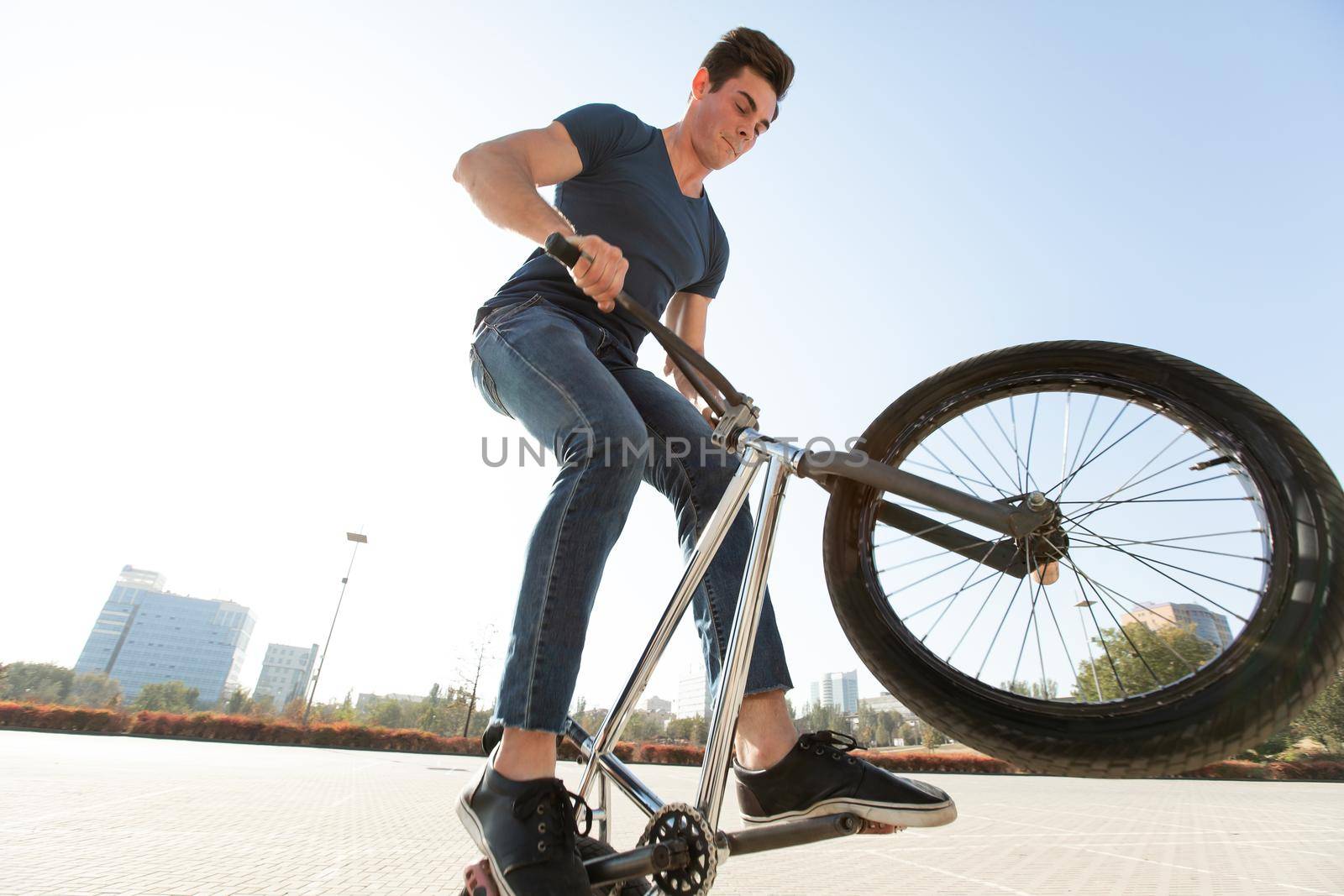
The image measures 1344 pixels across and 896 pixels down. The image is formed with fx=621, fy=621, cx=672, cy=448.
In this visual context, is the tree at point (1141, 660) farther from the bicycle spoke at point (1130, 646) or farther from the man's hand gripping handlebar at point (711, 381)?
the man's hand gripping handlebar at point (711, 381)

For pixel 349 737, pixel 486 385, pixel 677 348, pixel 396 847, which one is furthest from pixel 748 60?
pixel 349 737

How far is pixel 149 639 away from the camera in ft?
378

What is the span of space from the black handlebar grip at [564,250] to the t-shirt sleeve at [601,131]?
683mm

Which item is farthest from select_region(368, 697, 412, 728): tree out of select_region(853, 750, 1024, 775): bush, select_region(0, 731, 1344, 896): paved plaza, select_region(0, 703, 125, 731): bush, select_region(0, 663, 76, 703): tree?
select_region(0, 731, 1344, 896): paved plaza

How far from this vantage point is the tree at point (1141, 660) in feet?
4.46

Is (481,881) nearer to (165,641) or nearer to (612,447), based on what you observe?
(612,447)

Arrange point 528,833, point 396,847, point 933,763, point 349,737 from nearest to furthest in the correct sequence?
point 528,833
point 396,847
point 349,737
point 933,763

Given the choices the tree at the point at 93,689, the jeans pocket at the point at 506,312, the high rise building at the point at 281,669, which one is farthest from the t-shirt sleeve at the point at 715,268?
the high rise building at the point at 281,669

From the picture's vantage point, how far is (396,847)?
3594 millimetres

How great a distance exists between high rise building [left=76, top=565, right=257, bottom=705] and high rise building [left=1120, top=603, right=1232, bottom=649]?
5578 inches

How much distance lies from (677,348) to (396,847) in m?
3.60

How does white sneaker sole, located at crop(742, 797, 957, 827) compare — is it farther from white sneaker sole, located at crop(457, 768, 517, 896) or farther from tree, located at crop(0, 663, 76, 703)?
tree, located at crop(0, 663, 76, 703)

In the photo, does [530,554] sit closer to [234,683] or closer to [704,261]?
[704,261]

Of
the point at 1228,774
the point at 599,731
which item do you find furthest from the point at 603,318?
the point at 1228,774
